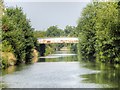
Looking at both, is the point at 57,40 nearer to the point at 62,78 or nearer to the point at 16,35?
the point at 16,35

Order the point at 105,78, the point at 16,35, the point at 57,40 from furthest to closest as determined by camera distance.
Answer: the point at 57,40, the point at 16,35, the point at 105,78

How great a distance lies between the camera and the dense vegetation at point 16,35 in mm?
68875

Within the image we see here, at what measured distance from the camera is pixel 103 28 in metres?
72.1

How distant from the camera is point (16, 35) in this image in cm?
7288

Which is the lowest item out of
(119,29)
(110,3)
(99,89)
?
(99,89)

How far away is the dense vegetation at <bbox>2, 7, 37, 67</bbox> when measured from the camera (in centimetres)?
6888

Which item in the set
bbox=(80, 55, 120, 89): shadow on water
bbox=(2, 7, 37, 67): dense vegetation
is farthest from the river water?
bbox=(2, 7, 37, 67): dense vegetation

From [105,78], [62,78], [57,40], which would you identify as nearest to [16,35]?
[62,78]

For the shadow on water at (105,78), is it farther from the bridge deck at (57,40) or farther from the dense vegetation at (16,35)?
the bridge deck at (57,40)

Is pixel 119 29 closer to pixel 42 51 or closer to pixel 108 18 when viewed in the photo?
pixel 108 18

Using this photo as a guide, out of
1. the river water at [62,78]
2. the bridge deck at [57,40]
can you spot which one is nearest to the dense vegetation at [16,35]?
the river water at [62,78]

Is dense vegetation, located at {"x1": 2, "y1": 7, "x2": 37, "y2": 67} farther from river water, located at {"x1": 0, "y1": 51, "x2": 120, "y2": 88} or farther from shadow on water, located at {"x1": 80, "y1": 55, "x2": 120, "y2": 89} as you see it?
shadow on water, located at {"x1": 80, "y1": 55, "x2": 120, "y2": 89}

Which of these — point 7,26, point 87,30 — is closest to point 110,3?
point 7,26

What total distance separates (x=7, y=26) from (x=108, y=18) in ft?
57.3
